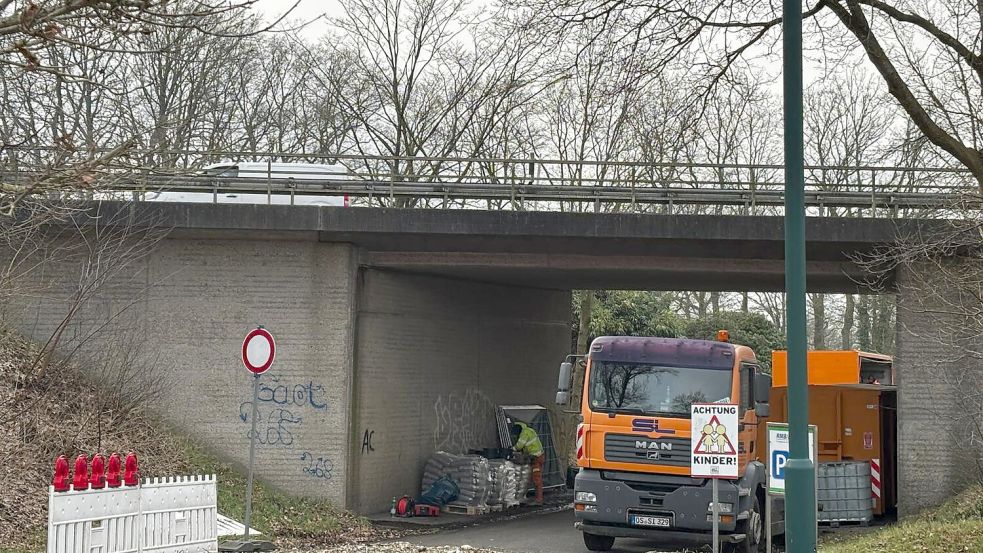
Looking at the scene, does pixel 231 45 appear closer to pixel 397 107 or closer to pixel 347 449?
pixel 397 107

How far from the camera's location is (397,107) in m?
37.7

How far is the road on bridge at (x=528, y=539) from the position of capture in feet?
61.7

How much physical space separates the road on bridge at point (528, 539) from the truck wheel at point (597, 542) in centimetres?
33

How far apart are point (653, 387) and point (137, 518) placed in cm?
785

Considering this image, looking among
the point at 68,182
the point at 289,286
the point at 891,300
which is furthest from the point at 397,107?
the point at 68,182

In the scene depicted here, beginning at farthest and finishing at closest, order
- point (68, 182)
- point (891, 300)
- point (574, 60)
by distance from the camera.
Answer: point (891, 300)
point (574, 60)
point (68, 182)

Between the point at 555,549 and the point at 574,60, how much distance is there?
783 centimetres

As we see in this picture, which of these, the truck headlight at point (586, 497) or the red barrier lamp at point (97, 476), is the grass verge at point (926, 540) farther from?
the red barrier lamp at point (97, 476)

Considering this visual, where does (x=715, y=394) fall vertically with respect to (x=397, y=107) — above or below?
below

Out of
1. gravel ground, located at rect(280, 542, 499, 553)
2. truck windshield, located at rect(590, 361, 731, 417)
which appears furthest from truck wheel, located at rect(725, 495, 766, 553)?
gravel ground, located at rect(280, 542, 499, 553)

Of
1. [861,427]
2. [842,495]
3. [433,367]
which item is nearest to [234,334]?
[433,367]

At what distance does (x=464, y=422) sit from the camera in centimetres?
2659

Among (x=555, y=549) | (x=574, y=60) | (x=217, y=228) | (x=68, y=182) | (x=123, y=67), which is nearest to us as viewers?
(x=68, y=182)

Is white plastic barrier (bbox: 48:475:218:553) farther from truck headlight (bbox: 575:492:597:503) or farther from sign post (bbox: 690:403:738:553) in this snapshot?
sign post (bbox: 690:403:738:553)
